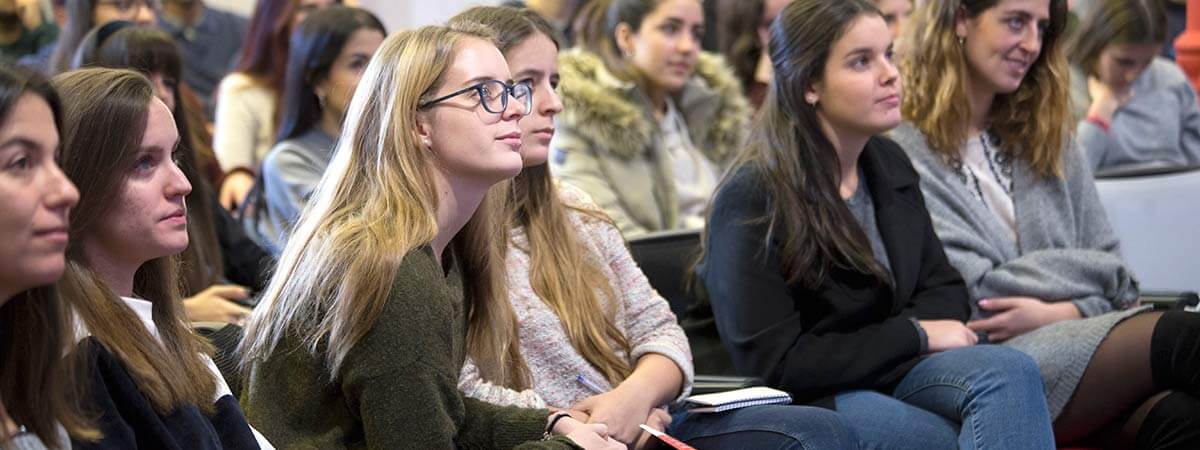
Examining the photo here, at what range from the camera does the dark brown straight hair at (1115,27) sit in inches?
178

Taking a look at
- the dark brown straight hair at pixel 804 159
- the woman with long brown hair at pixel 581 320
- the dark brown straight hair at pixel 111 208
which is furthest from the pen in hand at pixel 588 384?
the dark brown straight hair at pixel 111 208

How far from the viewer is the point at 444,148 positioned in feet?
7.09

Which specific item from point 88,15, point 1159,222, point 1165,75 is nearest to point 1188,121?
point 1165,75

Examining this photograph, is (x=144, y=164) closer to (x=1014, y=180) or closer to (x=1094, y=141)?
(x=1014, y=180)

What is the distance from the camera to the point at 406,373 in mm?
1934

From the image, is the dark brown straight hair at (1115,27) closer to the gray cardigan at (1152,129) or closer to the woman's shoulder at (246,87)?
the gray cardigan at (1152,129)

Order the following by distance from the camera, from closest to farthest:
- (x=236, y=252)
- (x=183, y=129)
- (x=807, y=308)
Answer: (x=807, y=308) → (x=183, y=129) → (x=236, y=252)

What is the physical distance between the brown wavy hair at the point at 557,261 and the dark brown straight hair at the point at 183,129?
675 mm

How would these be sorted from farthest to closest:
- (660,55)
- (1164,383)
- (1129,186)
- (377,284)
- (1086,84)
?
1. (1086,84)
2. (660,55)
3. (1129,186)
4. (1164,383)
5. (377,284)

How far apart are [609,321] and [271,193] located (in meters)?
1.44

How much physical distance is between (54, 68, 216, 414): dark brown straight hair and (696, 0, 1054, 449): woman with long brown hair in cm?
115

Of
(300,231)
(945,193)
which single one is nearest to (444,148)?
(300,231)

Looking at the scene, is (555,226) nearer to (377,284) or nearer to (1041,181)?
(377,284)

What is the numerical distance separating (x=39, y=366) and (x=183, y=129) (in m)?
1.61
